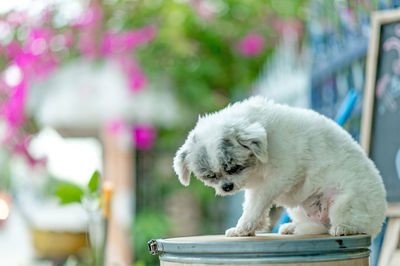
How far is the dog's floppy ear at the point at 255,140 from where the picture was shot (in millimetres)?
1735

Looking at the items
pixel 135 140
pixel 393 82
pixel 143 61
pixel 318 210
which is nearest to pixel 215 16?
pixel 143 61

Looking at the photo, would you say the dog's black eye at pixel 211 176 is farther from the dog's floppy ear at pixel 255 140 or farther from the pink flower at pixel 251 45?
the pink flower at pixel 251 45

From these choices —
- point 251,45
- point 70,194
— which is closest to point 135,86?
point 251,45

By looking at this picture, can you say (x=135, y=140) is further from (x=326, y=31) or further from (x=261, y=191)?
(x=261, y=191)

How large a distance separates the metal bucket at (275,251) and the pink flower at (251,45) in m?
4.08

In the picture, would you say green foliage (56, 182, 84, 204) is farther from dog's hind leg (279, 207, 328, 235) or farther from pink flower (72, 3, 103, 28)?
pink flower (72, 3, 103, 28)

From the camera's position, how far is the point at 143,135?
562 cm

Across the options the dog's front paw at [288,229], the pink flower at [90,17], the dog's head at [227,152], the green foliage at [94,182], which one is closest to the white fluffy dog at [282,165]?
the dog's head at [227,152]

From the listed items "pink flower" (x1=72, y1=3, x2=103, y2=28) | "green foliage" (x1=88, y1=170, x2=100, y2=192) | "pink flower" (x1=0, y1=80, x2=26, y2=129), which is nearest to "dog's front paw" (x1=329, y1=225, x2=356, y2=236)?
"green foliage" (x1=88, y1=170, x2=100, y2=192)

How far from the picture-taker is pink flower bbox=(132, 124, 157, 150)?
18.4ft

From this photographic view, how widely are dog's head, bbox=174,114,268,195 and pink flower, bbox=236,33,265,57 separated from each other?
3904 millimetres

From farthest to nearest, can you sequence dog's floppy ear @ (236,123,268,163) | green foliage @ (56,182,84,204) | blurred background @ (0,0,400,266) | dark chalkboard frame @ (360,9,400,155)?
blurred background @ (0,0,400,266), green foliage @ (56,182,84,204), dark chalkboard frame @ (360,9,400,155), dog's floppy ear @ (236,123,268,163)

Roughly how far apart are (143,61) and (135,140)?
2.20ft

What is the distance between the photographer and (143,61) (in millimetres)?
5488
